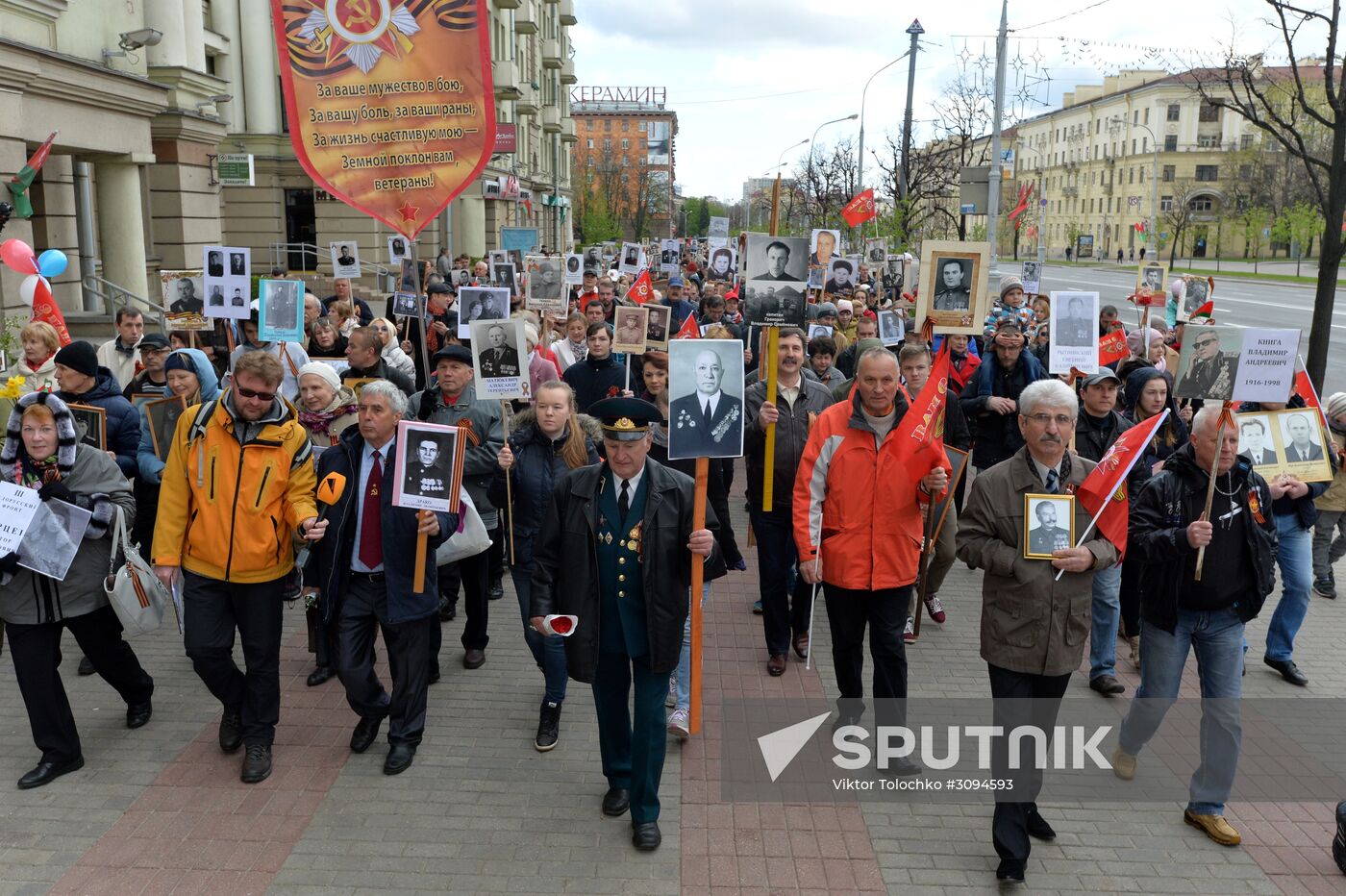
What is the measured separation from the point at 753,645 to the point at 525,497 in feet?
7.06

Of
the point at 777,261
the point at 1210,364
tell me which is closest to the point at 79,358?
the point at 777,261

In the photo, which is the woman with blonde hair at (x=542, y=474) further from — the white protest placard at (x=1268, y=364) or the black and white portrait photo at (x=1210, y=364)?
the white protest placard at (x=1268, y=364)

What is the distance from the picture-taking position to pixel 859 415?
5328 millimetres

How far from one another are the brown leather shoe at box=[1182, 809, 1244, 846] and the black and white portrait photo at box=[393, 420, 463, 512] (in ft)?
12.4

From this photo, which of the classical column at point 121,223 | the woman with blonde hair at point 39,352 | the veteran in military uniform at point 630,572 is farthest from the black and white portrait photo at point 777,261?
the classical column at point 121,223

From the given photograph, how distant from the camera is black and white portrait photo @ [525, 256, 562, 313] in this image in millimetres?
13234

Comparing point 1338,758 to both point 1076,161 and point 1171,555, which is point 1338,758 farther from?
point 1076,161

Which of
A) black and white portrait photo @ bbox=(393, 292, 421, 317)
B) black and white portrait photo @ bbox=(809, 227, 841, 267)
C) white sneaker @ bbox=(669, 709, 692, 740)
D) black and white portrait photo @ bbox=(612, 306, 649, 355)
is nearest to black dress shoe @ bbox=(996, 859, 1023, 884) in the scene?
white sneaker @ bbox=(669, 709, 692, 740)

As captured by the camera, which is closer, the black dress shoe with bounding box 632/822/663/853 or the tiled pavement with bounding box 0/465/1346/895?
the tiled pavement with bounding box 0/465/1346/895

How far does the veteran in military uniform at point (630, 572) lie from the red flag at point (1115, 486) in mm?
1655

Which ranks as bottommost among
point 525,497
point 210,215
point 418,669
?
point 418,669

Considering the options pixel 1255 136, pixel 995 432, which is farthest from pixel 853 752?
pixel 1255 136

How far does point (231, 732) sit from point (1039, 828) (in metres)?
4.11

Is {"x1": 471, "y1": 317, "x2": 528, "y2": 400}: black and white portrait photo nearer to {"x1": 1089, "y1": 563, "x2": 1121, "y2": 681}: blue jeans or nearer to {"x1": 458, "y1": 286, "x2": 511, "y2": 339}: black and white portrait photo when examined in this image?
{"x1": 458, "y1": 286, "x2": 511, "y2": 339}: black and white portrait photo
